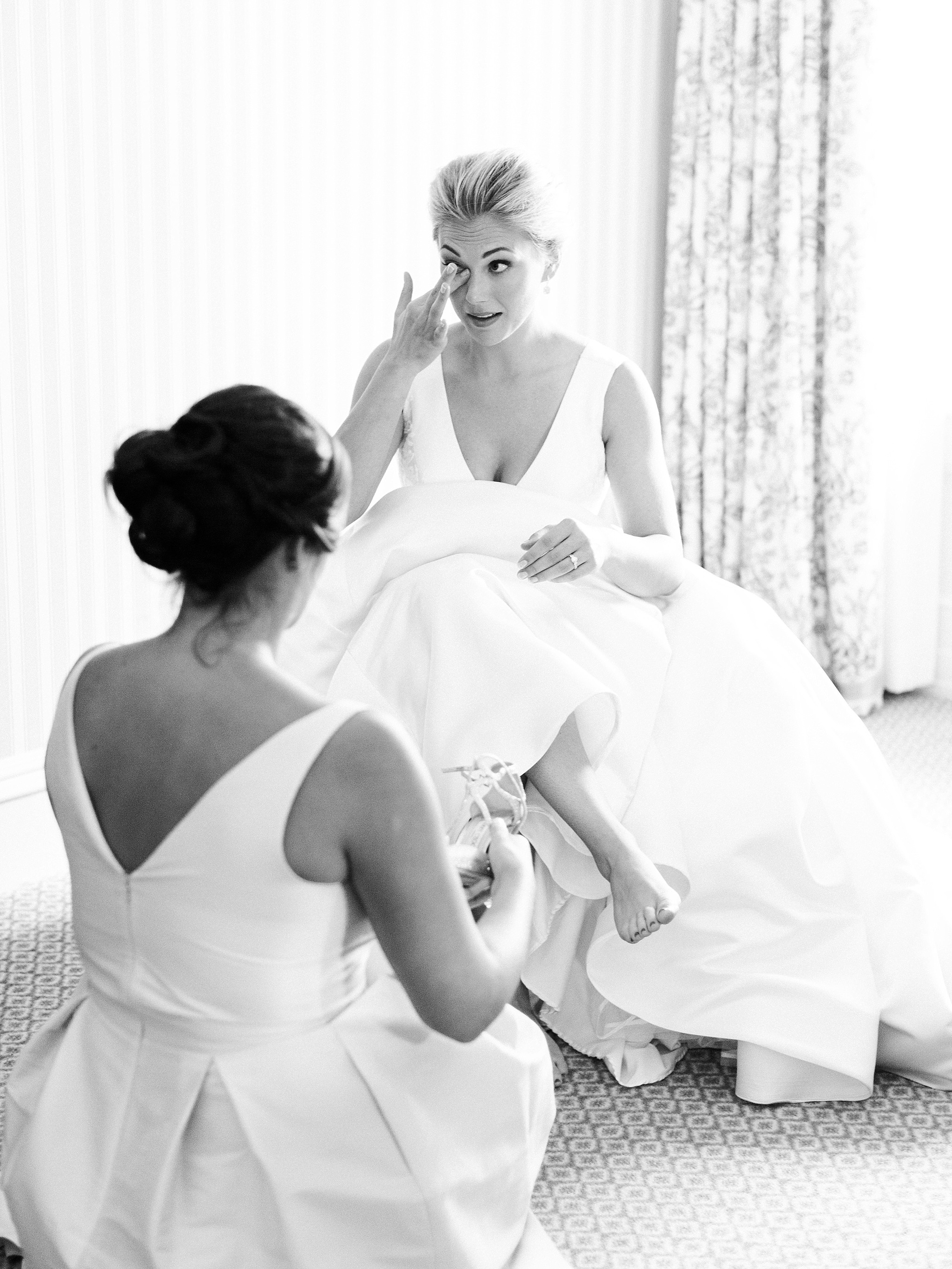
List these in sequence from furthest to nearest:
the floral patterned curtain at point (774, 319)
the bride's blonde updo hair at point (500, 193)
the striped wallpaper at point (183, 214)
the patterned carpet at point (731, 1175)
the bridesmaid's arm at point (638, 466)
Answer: the floral patterned curtain at point (774, 319), the striped wallpaper at point (183, 214), the bridesmaid's arm at point (638, 466), the bride's blonde updo hair at point (500, 193), the patterned carpet at point (731, 1175)

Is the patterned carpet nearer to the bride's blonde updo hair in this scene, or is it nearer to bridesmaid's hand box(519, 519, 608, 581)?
bridesmaid's hand box(519, 519, 608, 581)

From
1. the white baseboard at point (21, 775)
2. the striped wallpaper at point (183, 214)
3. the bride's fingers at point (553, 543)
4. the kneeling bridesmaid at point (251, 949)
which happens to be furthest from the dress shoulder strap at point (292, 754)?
the white baseboard at point (21, 775)

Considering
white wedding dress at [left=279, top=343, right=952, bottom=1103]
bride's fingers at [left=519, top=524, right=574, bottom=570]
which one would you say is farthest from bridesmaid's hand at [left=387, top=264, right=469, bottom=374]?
bride's fingers at [left=519, top=524, right=574, bottom=570]

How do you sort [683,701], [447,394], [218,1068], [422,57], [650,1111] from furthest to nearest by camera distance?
[422,57]
[447,394]
[683,701]
[650,1111]
[218,1068]

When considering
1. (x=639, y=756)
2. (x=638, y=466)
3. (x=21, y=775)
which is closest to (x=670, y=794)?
(x=639, y=756)

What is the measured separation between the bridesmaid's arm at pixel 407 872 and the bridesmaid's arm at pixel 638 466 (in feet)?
3.58

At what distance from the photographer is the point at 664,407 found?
4.07 m

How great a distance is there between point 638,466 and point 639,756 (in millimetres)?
559

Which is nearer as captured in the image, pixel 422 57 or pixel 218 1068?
A: pixel 218 1068

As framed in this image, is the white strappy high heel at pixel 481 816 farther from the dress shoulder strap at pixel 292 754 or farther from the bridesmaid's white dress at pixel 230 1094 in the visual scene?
the dress shoulder strap at pixel 292 754

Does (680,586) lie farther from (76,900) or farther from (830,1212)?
(76,900)

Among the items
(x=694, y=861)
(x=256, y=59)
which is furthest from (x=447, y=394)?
(x=256, y=59)

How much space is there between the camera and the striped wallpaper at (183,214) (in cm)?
277

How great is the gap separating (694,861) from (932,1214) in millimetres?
517
